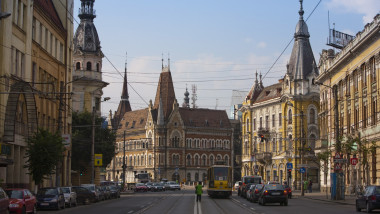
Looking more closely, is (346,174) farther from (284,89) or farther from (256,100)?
(256,100)

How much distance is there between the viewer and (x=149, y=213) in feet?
96.4

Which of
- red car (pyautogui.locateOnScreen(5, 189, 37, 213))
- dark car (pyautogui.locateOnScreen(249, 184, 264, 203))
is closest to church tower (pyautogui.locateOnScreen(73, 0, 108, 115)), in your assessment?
dark car (pyautogui.locateOnScreen(249, 184, 264, 203))

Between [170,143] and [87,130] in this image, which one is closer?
[87,130]

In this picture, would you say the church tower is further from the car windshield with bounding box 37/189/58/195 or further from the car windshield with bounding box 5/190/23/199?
the car windshield with bounding box 5/190/23/199

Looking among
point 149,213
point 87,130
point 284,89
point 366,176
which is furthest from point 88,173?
point 149,213

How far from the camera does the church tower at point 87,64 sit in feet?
269

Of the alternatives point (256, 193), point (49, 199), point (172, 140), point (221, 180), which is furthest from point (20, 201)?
point (172, 140)

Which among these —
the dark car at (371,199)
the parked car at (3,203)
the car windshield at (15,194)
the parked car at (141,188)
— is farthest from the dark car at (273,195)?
the parked car at (141,188)

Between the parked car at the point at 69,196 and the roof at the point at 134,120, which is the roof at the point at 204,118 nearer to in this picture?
the roof at the point at 134,120

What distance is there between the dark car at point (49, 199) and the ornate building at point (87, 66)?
43850 mm

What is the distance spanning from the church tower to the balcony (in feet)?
90.2

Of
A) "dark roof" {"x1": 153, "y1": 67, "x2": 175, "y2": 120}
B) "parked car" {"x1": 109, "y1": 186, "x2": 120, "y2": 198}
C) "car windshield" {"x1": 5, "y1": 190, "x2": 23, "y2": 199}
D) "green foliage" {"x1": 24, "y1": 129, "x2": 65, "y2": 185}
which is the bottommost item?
"parked car" {"x1": 109, "y1": 186, "x2": 120, "y2": 198}

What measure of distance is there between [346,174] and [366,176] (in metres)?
8.40

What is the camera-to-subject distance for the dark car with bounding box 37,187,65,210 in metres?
33.1
